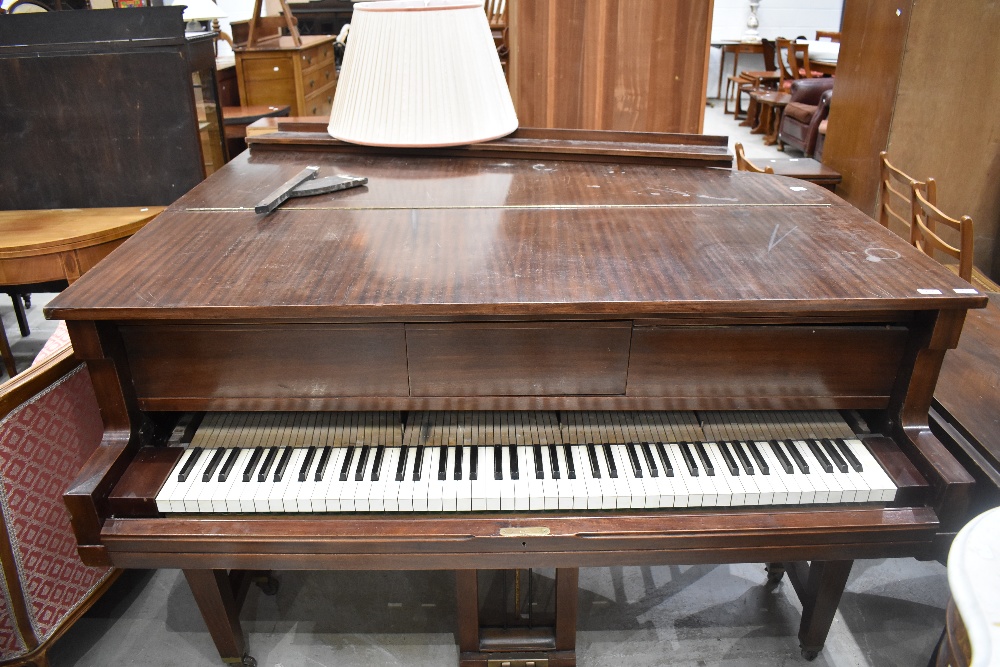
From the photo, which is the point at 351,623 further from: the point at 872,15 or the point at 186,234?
the point at 872,15

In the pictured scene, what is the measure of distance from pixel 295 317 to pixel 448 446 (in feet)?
1.53

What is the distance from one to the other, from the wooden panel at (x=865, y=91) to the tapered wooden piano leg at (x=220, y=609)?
146 inches

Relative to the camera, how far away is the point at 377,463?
163 centimetres

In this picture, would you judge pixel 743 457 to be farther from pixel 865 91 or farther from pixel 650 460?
pixel 865 91

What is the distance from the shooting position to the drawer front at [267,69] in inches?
240

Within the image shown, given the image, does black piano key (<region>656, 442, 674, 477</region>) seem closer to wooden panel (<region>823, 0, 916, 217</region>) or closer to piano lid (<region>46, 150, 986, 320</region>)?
piano lid (<region>46, 150, 986, 320</region>)

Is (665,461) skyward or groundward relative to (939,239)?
groundward

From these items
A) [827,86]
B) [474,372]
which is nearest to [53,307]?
[474,372]

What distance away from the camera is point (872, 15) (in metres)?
3.94

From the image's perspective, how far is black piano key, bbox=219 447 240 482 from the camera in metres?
1.59

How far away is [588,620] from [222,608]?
106cm

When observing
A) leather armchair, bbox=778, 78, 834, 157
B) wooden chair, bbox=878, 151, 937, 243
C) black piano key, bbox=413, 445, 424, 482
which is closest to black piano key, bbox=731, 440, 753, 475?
black piano key, bbox=413, 445, 424, 482

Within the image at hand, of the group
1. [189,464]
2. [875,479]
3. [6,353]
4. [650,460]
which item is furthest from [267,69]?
[875,479]

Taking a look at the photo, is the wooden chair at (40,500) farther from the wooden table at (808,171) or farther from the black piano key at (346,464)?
the wooden table at (808,171)
